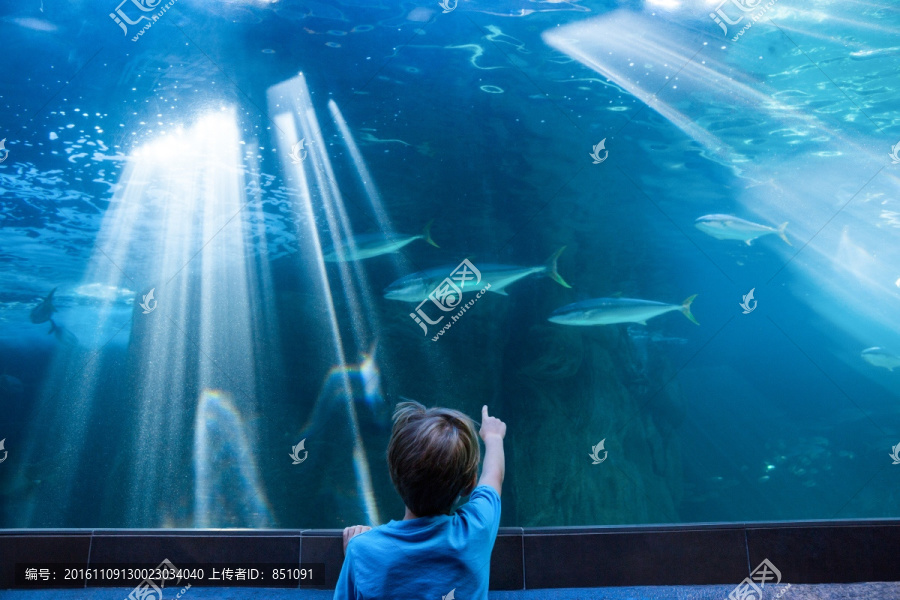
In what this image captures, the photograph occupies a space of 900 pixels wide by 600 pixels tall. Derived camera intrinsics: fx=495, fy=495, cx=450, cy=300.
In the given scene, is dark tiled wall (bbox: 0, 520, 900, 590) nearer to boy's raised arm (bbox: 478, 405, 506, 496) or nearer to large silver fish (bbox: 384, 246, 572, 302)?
boy's raised arm (bbox: 478, 405, 506, 496)

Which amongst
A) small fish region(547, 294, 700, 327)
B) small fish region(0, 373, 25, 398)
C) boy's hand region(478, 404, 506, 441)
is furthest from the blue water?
boy's hand region(478, 404, 506, 441)

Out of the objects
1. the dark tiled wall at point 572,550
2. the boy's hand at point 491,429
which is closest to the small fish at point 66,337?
the dark tiled wall at point 572,550

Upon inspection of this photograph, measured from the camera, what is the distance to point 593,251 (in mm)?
10914

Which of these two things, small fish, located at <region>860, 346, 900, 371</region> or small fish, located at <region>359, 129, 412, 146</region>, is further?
small fish, located at <region>359, 129, 412, 146</region>

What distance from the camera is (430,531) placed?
114 cm

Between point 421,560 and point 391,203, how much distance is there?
9686 millimetres

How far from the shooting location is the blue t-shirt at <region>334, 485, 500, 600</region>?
1101mm

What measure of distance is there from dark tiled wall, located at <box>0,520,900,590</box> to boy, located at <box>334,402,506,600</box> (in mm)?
2026

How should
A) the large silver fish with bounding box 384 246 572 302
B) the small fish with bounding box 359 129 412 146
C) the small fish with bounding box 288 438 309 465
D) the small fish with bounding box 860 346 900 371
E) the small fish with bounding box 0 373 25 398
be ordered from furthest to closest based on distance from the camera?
1. the small fish with bounding box 0 373 25 398
2. the small fish with bounding box 359 129 412 146
3. the small fish with bounding box 860 346 900 371
4. the large silver fish with bounding box 384 246 572 302
5. the small fish with bounding box 288 438 309 465

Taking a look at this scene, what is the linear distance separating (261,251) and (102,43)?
5.92 metres

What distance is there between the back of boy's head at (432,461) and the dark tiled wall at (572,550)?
2.06m

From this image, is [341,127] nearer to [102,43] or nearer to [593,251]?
[102,43]

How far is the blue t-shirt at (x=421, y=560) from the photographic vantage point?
110cm

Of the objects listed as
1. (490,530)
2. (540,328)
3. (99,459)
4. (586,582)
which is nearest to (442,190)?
(540,328)
